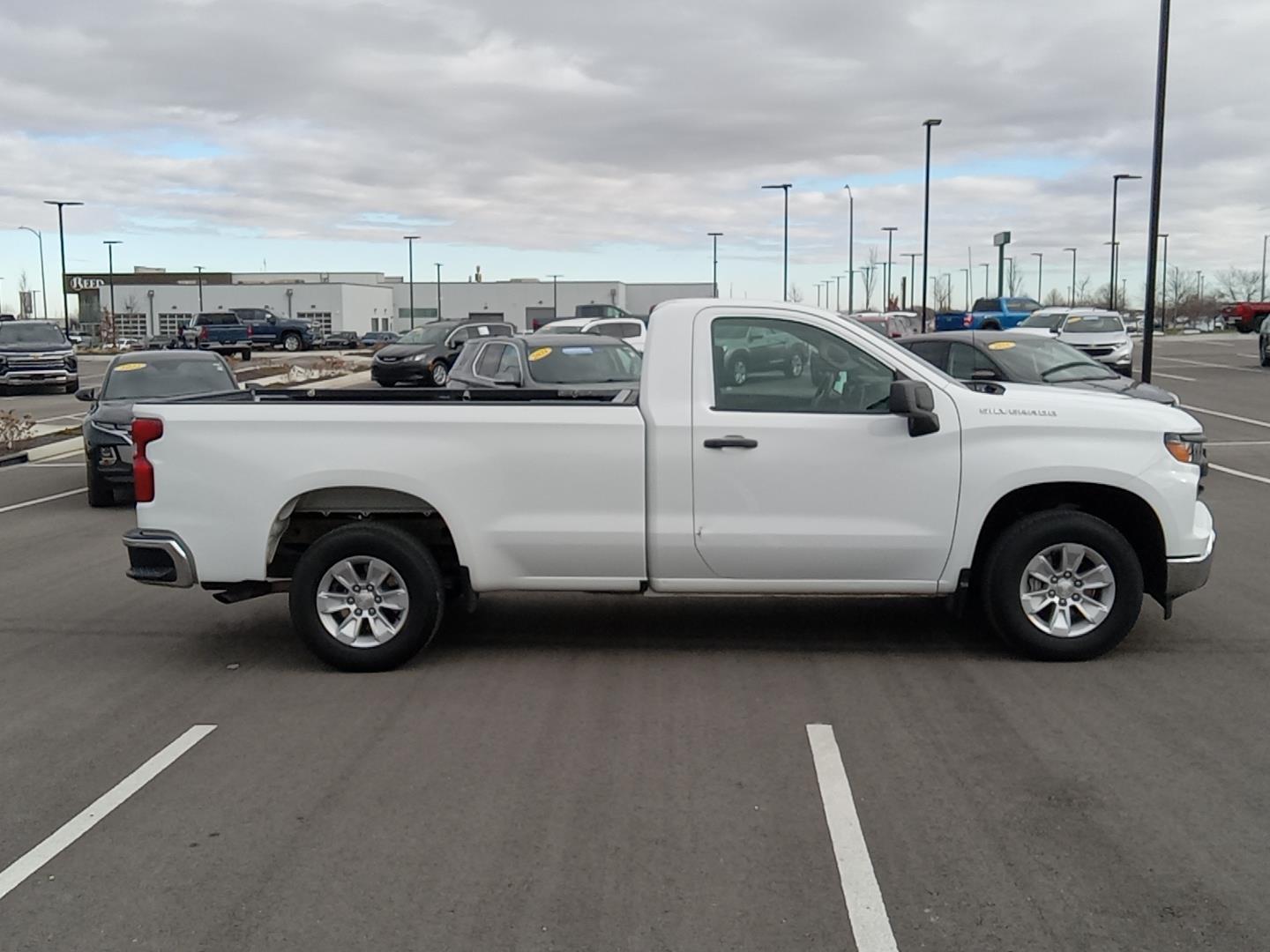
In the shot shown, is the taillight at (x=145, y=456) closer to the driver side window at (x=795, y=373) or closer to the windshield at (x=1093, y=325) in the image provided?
the driver side window at (x=795, y=373)

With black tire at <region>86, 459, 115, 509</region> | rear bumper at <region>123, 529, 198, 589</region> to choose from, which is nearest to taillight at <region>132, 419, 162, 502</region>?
rear bumper at <region>123, 529, 198, 589</region>

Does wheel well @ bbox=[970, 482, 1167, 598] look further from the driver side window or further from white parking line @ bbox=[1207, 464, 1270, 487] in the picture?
white parking line @ bbox=[1207, 464, 1270, 487]

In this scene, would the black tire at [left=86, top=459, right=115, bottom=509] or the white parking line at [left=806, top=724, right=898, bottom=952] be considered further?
the black tire at [left=86, top=459, right=115, bottom=509]

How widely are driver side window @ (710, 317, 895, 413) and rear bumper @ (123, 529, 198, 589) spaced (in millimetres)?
3109

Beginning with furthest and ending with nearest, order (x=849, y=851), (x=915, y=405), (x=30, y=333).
→ 1. (x=30, y=333)
2. (x=915, y=405)
3. (x=849, y=851)

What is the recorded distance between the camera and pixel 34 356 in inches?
1309

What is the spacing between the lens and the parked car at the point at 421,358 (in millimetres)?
32562

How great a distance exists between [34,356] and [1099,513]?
105 feet

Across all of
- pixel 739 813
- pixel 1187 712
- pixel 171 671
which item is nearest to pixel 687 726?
pixel 739 813

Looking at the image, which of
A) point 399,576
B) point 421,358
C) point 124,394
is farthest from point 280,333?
point 399,576

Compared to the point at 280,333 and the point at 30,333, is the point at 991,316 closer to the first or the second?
the point at 30,333

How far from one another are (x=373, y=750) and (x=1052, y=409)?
4.02 metres

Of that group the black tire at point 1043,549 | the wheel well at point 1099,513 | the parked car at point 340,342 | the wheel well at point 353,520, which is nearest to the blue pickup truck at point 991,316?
the wheel well at point 1099,513

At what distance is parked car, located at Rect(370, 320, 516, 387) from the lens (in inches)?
1282
